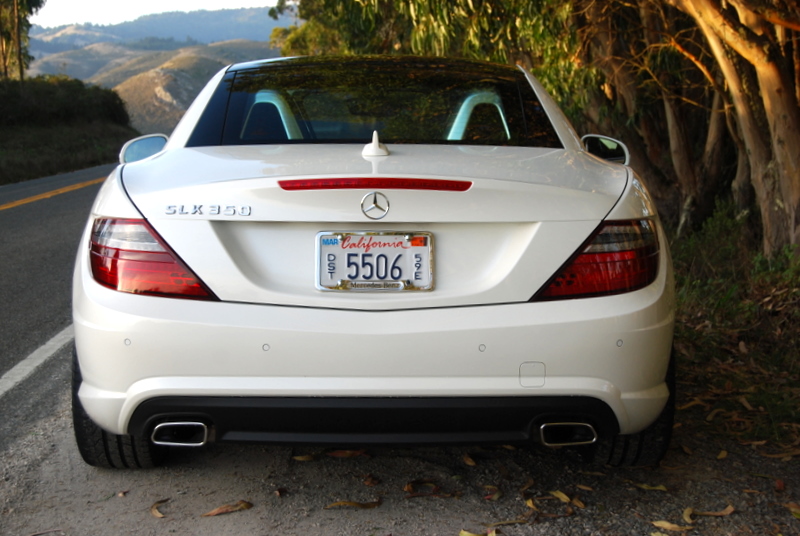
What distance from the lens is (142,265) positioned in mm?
2688

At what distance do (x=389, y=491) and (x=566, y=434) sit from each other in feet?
2.21

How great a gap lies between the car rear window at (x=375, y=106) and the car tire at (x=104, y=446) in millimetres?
1011

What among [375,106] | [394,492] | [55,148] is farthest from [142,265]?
[55,148]

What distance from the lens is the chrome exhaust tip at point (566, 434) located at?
2783 millimetres

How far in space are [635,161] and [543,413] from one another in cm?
707

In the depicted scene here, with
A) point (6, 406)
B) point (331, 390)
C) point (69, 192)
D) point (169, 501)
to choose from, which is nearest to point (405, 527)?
point (331, 390)

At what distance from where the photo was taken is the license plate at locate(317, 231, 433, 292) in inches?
104

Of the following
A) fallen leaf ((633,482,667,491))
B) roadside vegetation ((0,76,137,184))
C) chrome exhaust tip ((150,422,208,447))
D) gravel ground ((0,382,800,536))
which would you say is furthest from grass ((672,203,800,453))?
roadside vegetation ((0,76,137,184))

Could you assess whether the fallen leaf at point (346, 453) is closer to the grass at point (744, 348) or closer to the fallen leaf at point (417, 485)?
the fallen leaf at point (417, 485)

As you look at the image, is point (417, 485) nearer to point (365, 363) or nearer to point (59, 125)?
point (365, 363)

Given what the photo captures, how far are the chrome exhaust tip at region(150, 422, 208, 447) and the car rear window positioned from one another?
41.1 inches

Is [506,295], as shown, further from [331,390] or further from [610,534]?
[610,534]

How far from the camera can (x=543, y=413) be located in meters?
2.71

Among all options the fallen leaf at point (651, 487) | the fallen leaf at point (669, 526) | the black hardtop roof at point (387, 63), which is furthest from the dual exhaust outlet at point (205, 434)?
the black hardtop roof at point (387, 63)
